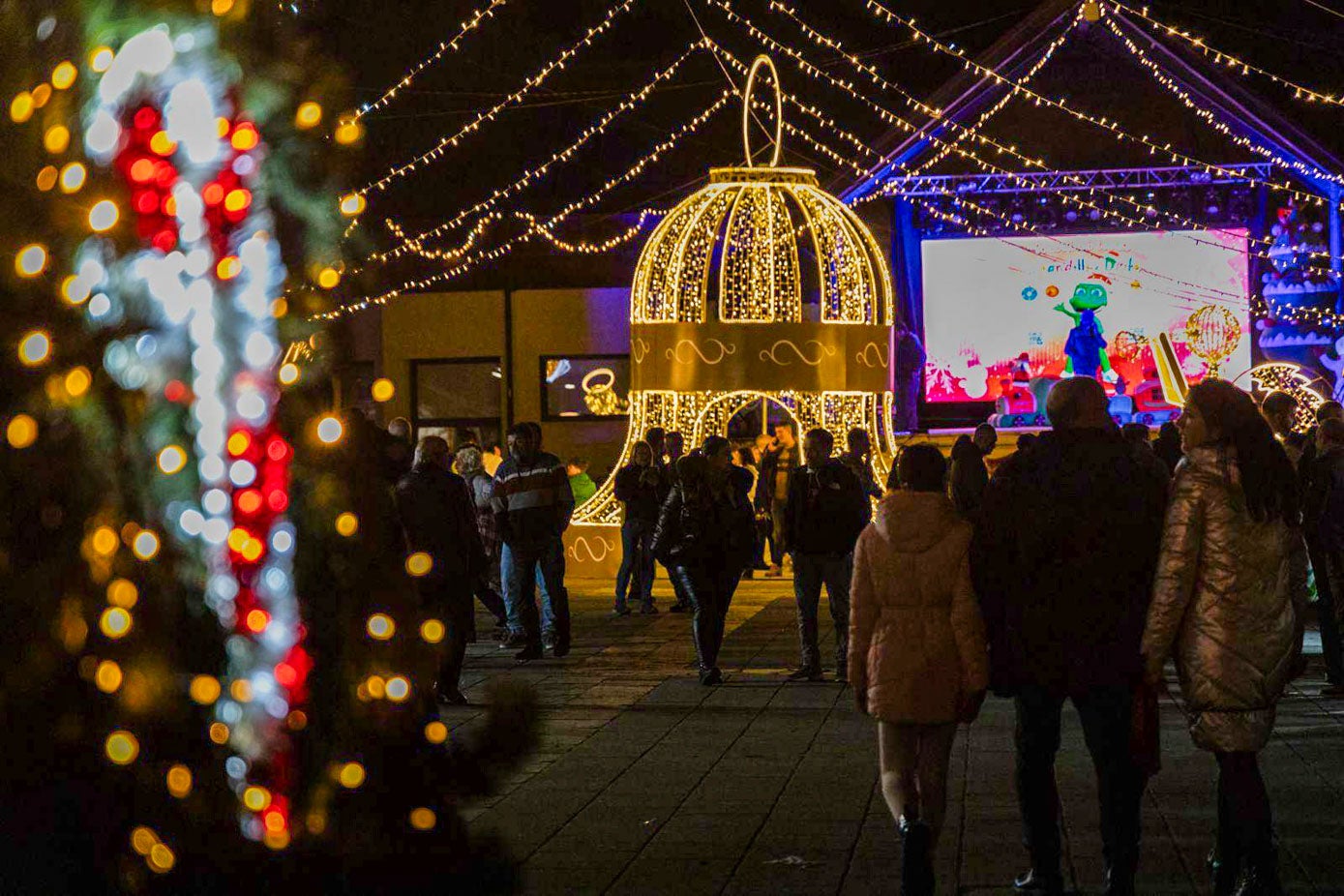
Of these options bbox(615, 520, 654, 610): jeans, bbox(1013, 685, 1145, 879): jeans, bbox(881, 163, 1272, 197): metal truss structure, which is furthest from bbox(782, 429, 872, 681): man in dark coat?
bbox(881, 163, 1272, 197): metal truss structure

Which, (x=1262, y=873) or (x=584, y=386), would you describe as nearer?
(x=1262, y=873)

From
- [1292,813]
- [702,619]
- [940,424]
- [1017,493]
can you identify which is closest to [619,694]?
[702,619]

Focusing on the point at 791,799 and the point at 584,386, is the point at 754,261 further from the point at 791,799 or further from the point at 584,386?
the point at 791,799

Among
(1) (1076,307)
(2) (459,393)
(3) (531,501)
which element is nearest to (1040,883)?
(3) (531,501)

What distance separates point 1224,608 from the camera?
234 inches

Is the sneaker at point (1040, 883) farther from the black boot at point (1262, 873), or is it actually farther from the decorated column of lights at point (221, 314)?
the decorated column of lights at point (221, 314)

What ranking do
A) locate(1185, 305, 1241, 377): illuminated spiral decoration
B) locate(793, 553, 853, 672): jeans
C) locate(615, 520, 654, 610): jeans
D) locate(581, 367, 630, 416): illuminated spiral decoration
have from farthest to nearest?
locate(581, 367, 630, 416): illuminated spiral decoration < locate(1185, 305, 1241, 377): illuminated spiral decoration < locate(615, 520, 654, 610): jeans < locate(793, 553, 853, 672): jeans

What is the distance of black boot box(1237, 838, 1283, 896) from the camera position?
596cm

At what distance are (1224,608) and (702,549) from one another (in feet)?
20.7

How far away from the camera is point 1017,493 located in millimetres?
6172

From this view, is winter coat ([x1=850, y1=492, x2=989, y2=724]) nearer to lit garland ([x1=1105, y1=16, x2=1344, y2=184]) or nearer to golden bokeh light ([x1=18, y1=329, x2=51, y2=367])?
golden bokeh light ([x1=18, y1=329, x2=51, y2=367])

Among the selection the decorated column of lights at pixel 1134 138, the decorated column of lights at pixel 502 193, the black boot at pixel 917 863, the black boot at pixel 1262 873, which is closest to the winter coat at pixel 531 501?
the black boot at pixel 917 863

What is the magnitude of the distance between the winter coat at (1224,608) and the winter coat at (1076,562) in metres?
0.11

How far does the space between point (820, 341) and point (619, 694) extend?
29.7ft
